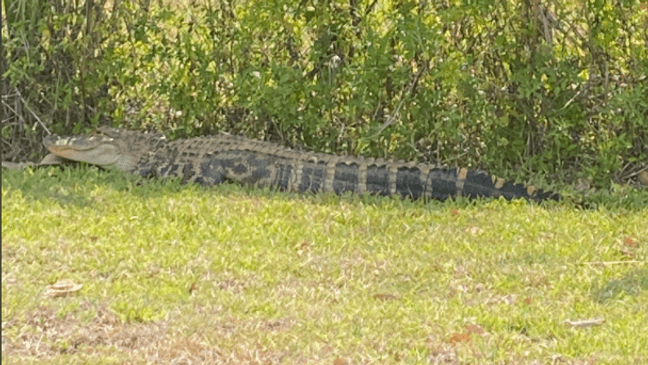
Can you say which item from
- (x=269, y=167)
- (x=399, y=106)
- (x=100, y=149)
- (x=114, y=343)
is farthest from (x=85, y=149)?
(x=114, y=343)

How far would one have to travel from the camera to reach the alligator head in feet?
22.6

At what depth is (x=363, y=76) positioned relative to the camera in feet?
22.1

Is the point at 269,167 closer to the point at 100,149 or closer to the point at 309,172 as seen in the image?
the point at 309,172

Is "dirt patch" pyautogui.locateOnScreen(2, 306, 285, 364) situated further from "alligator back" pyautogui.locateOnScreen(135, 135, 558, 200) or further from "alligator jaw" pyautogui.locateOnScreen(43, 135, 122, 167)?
"alligator jaw" pyautogui.locateOnScreen(43, 135, 122, 167)

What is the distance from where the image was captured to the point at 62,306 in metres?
3.76

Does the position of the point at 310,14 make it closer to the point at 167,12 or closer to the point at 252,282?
the point at 167,12

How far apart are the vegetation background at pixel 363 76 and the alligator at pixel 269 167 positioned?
375mm

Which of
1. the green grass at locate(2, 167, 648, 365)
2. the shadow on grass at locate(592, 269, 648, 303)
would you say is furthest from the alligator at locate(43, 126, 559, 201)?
the shadow on grass at locate(592, 269, 648, 303)

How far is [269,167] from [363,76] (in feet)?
3.10

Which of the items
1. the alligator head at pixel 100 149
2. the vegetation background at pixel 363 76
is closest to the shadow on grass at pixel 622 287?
the vegetation background at pixel 363 76

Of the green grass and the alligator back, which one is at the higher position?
the alligator back

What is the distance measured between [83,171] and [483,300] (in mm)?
3623

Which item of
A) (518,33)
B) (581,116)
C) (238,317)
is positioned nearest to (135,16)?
(518,33)

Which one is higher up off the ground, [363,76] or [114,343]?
[363,76]
